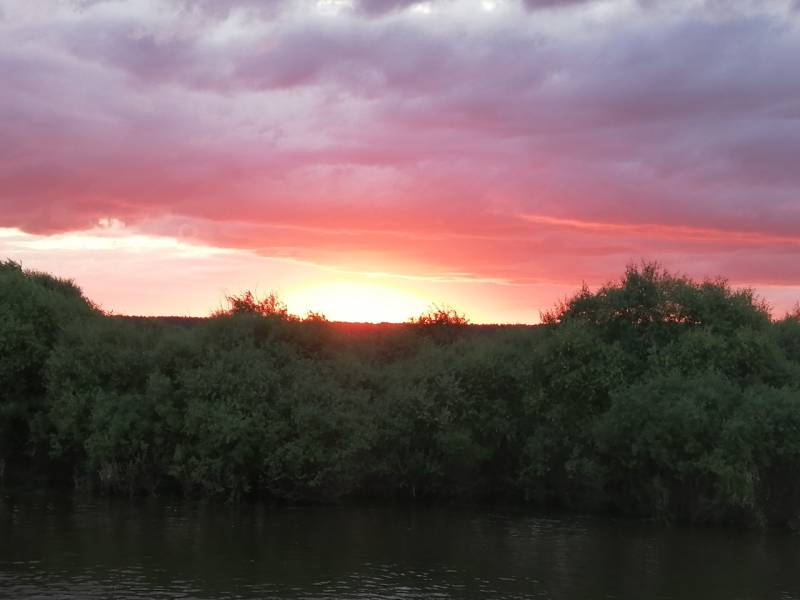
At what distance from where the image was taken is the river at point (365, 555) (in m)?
27.3

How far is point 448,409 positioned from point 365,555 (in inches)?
526

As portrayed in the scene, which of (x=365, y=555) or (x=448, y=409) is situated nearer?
(x=365, y=555)

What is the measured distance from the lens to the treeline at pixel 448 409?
1569 inches

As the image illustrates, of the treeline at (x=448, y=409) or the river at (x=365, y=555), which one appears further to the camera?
the treeline at (x=448, y=409)

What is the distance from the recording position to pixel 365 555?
3216 centimetres

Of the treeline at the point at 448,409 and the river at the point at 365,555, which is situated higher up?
the treeline at the point at 448,409

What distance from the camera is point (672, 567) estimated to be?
1232 inches

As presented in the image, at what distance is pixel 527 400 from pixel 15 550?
22781 millimetres

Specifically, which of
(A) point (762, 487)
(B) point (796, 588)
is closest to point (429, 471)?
(A) point (762, 487)

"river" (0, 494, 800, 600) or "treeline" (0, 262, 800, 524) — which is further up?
"treeline" (0, 262, 800, 524)

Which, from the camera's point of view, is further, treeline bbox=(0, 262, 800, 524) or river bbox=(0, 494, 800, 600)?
treeline bbox=(0, 262, 800, 524)

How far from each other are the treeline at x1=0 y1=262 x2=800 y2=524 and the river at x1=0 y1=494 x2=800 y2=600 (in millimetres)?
2075

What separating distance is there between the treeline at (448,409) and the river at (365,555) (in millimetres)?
2075

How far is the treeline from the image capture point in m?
39.8
